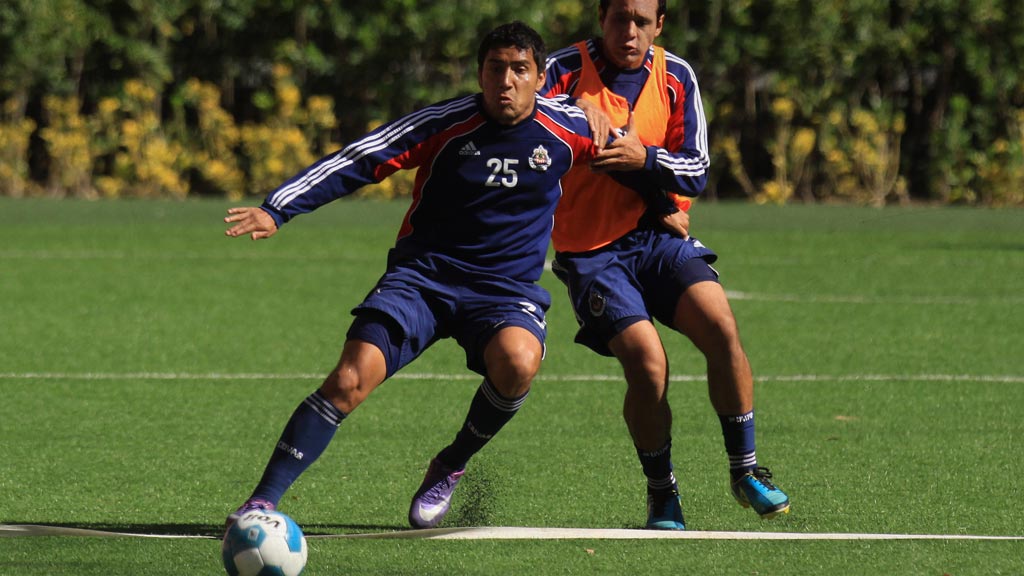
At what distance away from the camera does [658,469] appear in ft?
19.9

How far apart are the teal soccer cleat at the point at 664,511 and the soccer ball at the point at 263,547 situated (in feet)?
4.57

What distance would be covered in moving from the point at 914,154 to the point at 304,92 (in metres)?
7.40

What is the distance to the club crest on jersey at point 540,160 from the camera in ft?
19.0

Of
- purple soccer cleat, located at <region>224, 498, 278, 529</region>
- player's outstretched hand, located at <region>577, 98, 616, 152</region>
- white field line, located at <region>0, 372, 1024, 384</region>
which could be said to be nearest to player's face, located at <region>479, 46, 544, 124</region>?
player's outstretched hand, located at <region>577, 98, 616, 152</region>

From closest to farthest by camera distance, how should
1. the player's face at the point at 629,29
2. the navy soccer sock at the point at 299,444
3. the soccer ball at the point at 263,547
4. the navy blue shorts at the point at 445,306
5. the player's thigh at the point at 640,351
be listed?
the soccer ball at the point at 263,547
the navy soccer sock at the point at 299,444
the navy blue shorts at the point at 445,306
the player's thigh at the point at 640,351
the player's face at the point at 629,29

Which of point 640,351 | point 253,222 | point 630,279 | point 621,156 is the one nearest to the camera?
point 253,222

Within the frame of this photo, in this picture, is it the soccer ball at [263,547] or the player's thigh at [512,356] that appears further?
the player's thigh at [512,356]

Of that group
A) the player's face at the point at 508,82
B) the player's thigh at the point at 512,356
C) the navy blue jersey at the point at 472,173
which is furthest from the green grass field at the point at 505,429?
the player's face at the point at 508,82

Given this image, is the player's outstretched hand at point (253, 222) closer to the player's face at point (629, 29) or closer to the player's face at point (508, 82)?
the player's face at point (508, 82)

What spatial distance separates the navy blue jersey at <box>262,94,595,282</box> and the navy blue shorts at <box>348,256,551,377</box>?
50 millimetres

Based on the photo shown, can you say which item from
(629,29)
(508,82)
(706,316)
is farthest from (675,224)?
(508,82)

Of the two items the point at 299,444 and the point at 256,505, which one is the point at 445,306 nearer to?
the point at 299,444

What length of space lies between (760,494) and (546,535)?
80cm

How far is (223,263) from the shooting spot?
14.8 m
